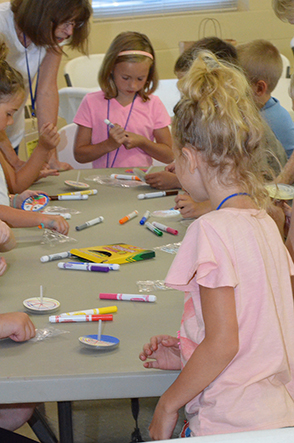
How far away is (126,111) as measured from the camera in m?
2.35

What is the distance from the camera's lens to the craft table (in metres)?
0.71

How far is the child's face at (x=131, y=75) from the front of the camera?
2197 mm

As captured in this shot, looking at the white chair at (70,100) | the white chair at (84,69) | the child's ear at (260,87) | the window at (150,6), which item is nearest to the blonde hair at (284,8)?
the child's ear at (260,87)

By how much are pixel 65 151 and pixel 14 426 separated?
1.64 m

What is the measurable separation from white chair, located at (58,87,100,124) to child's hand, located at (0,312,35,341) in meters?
2.61

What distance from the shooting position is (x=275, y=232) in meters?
0.78

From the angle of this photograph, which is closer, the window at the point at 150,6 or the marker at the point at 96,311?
the marker at the point at 96,311

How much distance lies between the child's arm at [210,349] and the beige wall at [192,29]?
11.8 feet

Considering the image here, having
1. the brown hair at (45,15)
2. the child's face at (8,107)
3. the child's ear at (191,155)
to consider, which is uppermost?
the brown hair at (45,15)

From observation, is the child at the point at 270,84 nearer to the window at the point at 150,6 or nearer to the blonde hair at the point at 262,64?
the blonde hair at the point at 262,64

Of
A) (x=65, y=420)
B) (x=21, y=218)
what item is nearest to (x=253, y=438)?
(x=65, y=420)

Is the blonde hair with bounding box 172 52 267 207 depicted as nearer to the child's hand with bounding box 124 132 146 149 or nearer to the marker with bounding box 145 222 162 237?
the marker with bounding box 145 222 162 237

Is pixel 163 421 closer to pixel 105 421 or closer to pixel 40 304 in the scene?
pixel 40 304

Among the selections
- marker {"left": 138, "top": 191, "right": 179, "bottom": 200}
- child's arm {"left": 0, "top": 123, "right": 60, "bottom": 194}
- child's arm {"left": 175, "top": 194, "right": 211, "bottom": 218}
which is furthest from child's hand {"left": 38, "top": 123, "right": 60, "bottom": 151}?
child's arm {"left": 175, "top": 194, "right": 211, "bottom": 218}
